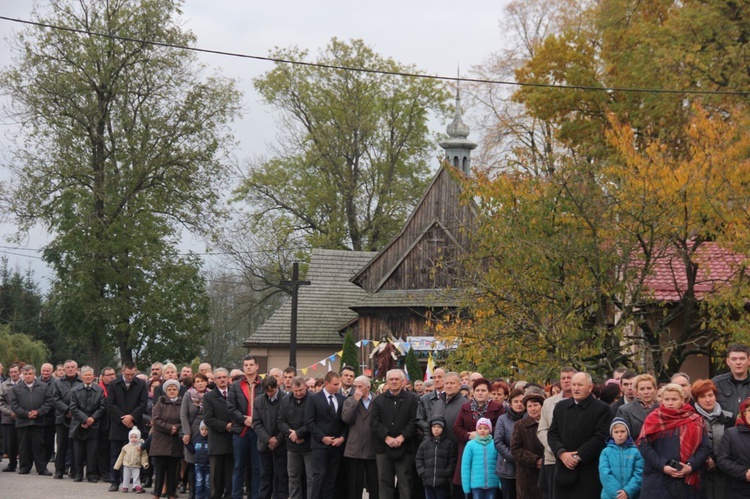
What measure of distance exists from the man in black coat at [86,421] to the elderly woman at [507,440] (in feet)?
30.7

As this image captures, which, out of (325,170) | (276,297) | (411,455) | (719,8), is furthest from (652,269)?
(276,297)

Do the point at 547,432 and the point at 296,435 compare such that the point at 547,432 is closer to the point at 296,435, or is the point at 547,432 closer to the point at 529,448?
the point at 529,448

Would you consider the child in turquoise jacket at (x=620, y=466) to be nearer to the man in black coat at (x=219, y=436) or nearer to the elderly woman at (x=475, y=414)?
the elderly woman at (x=475, y=414)

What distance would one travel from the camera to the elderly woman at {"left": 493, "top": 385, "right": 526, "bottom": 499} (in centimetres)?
1401

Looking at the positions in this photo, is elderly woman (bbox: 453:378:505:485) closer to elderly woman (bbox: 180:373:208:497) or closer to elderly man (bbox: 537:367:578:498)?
elderly man (bbox: 537:367:578:498)

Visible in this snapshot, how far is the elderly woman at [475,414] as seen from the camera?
14.8 meters

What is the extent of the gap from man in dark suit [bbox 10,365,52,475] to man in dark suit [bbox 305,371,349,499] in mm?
7565

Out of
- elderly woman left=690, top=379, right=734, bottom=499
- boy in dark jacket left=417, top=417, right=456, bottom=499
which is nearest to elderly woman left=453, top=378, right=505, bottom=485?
boy in dark jacket left=417, top=417, right=456, bottom=499

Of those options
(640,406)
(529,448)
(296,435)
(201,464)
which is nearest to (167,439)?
(201,464)

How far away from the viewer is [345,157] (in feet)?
186

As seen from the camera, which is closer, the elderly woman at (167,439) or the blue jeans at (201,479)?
the blue jeans at (201,479)

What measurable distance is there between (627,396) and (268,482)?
6464 mm

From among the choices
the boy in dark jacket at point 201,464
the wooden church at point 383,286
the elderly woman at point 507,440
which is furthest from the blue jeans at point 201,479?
the wooden church at point 383,286

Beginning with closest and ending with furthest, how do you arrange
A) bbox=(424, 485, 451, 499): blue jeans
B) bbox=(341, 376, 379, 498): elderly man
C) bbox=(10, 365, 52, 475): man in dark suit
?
bbox=(424, 485, 451, 499): blue jeans → bbox=(341, 376, 379, 498): elderly man → bbox=(10, 365, 52, 475): man in dark suit
